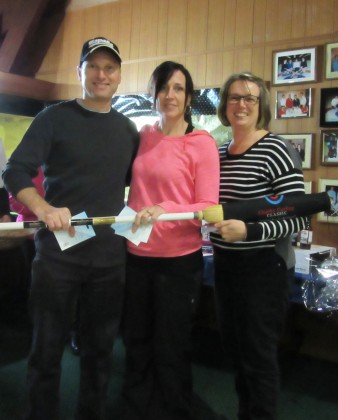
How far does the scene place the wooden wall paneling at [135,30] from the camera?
11.3 ft

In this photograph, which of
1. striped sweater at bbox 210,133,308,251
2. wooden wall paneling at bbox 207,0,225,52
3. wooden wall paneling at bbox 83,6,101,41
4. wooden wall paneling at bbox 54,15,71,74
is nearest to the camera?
striped sweater at bbox 210,133,308,251

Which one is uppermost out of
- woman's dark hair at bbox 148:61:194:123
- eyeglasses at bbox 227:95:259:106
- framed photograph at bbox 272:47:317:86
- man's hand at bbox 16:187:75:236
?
framed photograph at bbox 272:47:317:86

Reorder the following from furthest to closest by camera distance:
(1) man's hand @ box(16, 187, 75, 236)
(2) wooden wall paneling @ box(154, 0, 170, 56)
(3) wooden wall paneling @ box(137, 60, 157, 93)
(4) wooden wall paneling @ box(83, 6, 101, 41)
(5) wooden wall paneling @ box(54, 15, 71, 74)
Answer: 1. (5) wooden wall paneling @ box(54, 15, 71, 74)
2. (4) wooden wall paneling @ box(83, 6, 101, 41)
3. (3) wooden wall paneling @ box(137, 60, 157, 93)
4. (2) wooden wall paneling @ box(154, 0, 170, 56)
5. (1) man's hand @ box(16, 187, 75, 236)

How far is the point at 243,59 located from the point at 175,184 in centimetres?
174

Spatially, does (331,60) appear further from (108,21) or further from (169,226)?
(108,21)

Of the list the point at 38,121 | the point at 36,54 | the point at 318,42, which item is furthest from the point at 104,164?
the point at 36,54

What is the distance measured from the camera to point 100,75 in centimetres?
154

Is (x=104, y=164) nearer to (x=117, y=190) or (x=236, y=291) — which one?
(x=117, y=190)

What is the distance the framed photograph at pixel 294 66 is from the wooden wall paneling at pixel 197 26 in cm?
60

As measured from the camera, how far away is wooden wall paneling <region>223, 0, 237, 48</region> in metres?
2.93

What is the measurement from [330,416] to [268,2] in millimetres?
2472

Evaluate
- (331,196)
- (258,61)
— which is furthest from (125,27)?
(331,196)

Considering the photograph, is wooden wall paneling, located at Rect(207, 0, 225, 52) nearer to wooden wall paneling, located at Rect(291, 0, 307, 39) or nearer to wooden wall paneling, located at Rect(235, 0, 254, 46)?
wooden wall paneling, located at Rect(235, 0, 254, 46)

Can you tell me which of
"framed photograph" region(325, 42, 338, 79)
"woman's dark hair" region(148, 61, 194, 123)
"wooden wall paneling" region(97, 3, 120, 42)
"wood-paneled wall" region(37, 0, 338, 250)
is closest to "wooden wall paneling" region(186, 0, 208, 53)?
"wood-paneled wall" region(37, 0, 338, 250)
